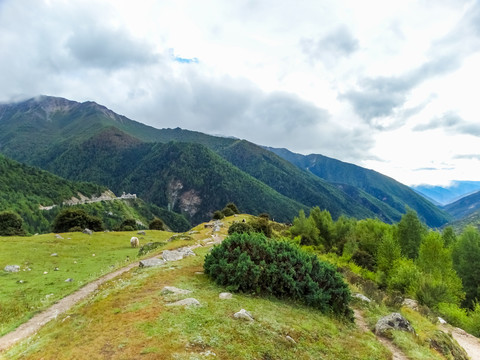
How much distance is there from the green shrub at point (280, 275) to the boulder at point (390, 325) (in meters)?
1.82

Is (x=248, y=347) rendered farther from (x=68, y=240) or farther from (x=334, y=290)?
(x=68, y=240)

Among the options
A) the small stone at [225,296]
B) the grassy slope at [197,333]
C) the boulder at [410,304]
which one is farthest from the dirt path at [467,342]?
the small stone at [225,296]

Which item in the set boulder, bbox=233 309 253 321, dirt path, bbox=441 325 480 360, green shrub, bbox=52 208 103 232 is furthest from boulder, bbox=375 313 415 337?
green shrub, bbox=52 208 103 232

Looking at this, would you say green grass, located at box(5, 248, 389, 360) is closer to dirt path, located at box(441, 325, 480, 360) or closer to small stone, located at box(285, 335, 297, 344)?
small stone, located at box(285, 335, 297, 344)

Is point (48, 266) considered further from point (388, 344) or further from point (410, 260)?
point (410, 260)

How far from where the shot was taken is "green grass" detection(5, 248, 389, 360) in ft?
33.1

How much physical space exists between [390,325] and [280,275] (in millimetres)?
7325

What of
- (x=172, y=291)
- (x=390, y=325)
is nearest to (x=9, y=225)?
Result: (x=172, y=291)

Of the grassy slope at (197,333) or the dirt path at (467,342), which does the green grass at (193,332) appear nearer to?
the grassy slope at (197,333)

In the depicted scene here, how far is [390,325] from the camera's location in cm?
1712

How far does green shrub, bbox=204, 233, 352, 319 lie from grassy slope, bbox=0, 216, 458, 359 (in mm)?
934

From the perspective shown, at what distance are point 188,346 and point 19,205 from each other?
663 ft

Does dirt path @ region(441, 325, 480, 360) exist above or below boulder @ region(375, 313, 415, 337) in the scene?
below

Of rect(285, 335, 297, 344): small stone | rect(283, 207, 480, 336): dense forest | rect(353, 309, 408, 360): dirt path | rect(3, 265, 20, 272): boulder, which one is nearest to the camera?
rect(285, 335, 297, 344): small stone
